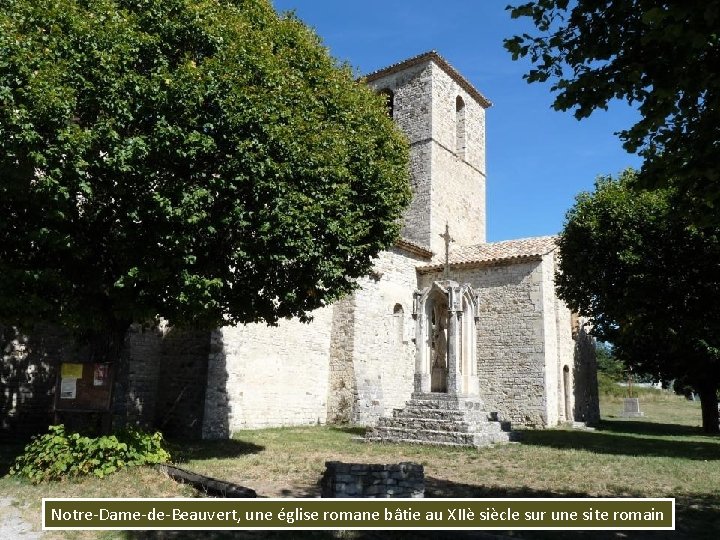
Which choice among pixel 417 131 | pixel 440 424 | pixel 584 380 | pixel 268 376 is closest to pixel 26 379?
pixel 268 376

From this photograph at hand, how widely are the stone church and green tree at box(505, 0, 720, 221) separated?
23.0 feet

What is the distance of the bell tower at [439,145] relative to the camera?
85.5 feet

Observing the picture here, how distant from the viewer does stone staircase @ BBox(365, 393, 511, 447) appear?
1327cm

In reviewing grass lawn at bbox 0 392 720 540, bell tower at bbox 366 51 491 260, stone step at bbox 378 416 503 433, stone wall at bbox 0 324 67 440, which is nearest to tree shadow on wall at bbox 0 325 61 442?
stone wall at bbox 0 324 67 440

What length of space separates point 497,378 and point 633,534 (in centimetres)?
1479

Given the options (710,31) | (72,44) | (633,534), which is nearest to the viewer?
(710,31)

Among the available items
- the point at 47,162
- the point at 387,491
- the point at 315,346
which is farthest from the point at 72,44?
the point at 315,346

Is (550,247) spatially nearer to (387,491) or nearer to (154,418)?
(154,418)

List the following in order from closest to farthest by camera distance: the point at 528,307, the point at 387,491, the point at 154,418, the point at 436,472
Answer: the point at 387,491, the point at 436,472, the point at 154,418, the point at 528,307

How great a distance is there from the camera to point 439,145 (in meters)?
26.6

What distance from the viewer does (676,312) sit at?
46.0 ft

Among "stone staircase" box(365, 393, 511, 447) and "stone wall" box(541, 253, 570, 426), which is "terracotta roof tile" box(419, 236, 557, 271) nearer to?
"stone wall" box(541, 253, 570, 426)

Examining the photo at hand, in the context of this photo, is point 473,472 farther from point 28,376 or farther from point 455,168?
point 455,168

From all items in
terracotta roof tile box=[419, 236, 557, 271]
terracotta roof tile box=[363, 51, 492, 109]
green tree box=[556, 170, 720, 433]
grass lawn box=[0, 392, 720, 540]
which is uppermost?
terracotta roof tile box=[363, 51, 492, 109]
